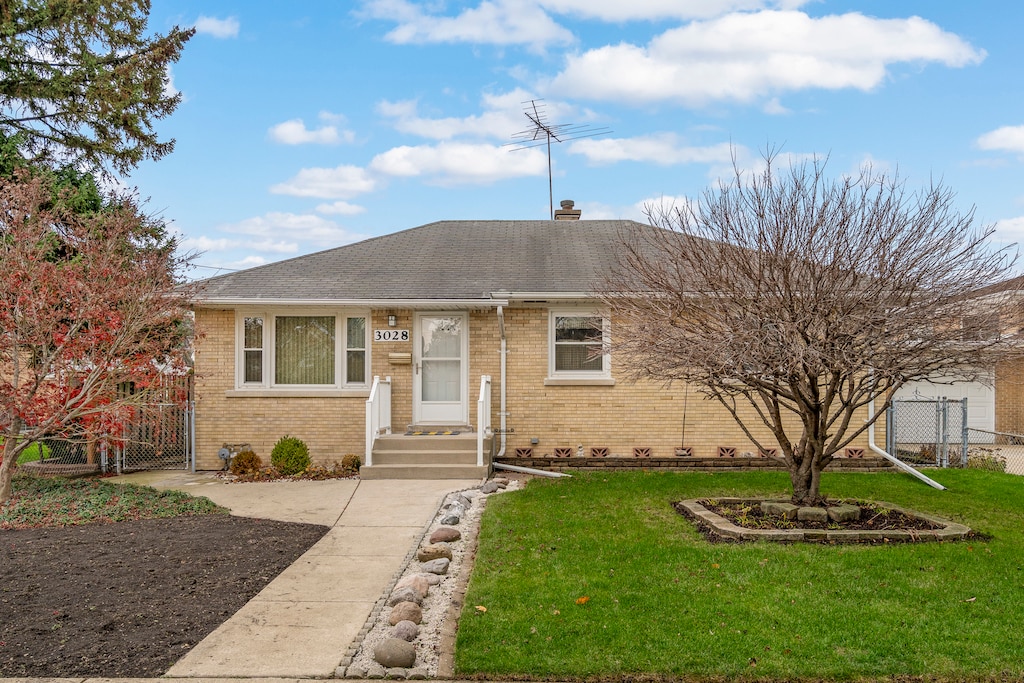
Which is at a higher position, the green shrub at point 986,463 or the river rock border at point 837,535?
the river rock border at point 837,535

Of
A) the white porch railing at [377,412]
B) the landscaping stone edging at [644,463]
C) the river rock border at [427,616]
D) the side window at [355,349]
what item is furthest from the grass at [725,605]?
the side window at [355,349]

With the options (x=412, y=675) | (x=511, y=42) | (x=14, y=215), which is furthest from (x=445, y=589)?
(x=511, y=42)

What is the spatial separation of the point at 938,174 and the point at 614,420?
627 centimetres

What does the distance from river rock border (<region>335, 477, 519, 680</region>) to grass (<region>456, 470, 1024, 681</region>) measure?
134 mm

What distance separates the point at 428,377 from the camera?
12164 millimetres

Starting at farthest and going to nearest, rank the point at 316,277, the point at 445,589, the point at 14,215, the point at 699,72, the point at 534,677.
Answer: the point at 699,72 → the point at 316,277 → the point at 14,215 → the point at 445,589 → the point at 534,677

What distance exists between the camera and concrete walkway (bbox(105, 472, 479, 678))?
4.14 meters

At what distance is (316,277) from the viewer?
12469mm

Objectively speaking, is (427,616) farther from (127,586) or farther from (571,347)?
(571,347)

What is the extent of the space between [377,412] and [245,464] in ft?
7.57

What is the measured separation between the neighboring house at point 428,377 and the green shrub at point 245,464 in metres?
0.55

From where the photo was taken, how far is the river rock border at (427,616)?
399 centimetres

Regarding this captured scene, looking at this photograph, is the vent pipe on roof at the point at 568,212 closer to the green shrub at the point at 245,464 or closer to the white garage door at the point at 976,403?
the white garage door at the point at 976,403

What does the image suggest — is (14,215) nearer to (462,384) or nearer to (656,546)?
(462,384)
